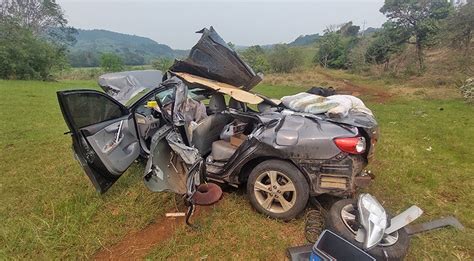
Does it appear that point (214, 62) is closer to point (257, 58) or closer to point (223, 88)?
point (223, 88)

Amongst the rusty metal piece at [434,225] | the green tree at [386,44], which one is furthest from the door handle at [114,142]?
the green tree at [386,44]

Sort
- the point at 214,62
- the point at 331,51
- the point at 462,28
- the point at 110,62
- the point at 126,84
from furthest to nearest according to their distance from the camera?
the point at 110,62 → the point at 331,51 → the point at 462,28 → the point at 126,84 → the point at 214,62

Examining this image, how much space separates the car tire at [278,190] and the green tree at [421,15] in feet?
76.3

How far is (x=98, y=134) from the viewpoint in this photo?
335cm

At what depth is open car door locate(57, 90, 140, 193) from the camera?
310cm

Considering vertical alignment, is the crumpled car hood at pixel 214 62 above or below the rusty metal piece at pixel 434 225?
above

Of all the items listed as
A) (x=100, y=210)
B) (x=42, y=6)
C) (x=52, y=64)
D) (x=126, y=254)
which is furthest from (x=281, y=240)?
(x=42, y=6)

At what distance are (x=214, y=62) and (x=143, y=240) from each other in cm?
224

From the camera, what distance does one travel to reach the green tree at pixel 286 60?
111 feet

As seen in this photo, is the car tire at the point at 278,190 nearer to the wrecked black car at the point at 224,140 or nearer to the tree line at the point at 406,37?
the wrecked black car at the point at 224,140

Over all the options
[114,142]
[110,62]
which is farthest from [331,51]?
[114,142]

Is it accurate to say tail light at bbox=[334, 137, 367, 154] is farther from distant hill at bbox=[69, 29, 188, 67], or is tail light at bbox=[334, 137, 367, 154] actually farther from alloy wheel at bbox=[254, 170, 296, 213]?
distant hill at bbox=[69, 29, 188, 67]

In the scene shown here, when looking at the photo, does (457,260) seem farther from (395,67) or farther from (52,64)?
(52,64)

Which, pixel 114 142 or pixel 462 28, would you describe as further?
pixel 462 28
